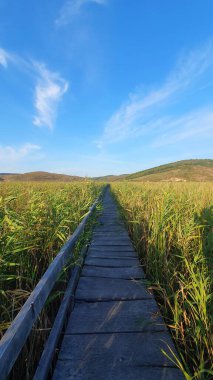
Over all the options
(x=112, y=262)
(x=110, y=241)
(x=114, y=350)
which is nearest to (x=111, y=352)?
(x=114, y=350)

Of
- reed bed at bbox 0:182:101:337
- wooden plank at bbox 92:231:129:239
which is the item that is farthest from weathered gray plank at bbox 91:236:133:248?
reed bed at bbox 0:182:101:337

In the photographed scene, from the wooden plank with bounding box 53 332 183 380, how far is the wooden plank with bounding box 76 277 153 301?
0.71m

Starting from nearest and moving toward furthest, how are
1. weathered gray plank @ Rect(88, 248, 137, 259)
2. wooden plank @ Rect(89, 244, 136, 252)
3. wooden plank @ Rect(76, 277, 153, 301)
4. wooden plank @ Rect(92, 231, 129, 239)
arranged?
wooden plank @ Rect(76, 277, 153, 301)
weathered gray plank @ Rect(88, 248, 137, 259)
wooden plank @ Rect(89, 244, 136, 252)
wooden plank @ Rect(92, 231, 129, 239)

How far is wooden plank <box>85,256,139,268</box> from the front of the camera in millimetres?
4140

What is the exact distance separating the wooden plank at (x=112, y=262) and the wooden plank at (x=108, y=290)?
60cm

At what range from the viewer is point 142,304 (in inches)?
110

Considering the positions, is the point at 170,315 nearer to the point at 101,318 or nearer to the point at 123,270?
the point at 101,318

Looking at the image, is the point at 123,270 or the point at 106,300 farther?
the point at 123,270

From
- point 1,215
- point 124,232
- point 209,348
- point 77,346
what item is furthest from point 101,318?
point 124,232

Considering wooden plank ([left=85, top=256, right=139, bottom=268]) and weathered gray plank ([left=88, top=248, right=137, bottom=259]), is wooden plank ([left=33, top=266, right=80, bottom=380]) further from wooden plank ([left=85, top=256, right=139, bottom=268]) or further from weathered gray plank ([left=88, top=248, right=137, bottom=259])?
weathered gray plank ([left=88, top=248, right=137, bottom=259])

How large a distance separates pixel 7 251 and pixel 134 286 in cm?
163

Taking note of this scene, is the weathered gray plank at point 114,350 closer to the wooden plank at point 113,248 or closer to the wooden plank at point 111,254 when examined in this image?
the wooden plank at point 111,254

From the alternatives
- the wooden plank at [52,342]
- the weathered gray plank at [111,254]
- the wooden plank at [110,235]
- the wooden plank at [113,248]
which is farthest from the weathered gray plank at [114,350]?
the wooden plank at [110,235]

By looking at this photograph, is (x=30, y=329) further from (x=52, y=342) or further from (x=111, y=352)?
(x=111, y=352)
